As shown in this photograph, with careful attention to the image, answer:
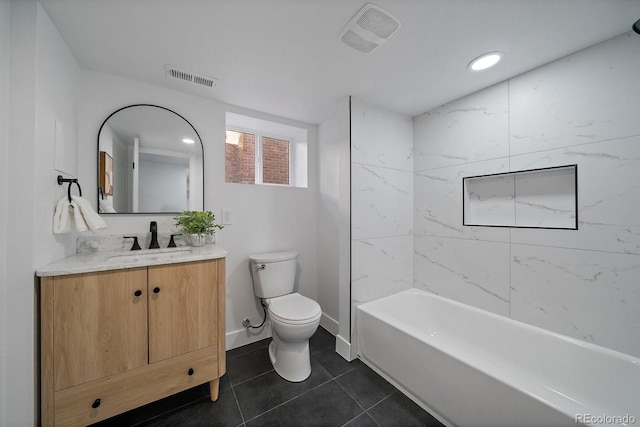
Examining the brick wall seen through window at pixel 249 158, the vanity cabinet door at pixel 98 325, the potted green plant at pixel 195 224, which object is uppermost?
the brick wall seen through window at pixel 249 158

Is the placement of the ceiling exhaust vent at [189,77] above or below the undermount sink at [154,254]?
above

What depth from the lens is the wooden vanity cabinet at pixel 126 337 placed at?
105 cm

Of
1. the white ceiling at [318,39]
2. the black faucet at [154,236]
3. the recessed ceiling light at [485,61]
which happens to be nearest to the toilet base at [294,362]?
the black faucet at [154,236]

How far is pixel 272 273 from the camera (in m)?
1.99

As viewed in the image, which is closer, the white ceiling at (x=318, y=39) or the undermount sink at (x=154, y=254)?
the white ceiling at (x=318, y=39)

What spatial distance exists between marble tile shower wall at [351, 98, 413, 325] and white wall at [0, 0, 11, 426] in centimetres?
184

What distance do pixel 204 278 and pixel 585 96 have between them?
2.51 m

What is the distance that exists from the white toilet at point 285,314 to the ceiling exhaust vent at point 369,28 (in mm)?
1636

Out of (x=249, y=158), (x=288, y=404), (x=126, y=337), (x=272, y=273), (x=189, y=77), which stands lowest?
(x=288, y=404)

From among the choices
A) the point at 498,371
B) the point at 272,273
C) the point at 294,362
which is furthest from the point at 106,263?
the point at 498,371

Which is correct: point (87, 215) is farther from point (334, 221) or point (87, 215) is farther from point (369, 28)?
point (369, 28)

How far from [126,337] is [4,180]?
874 mm

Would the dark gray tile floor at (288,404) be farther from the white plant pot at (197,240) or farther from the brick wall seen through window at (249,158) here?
the brick wall seen through window at (249,158)

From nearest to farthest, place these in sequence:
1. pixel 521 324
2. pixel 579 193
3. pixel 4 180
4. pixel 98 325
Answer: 1. pixel 4 180
2. pixel 98 325
3. pixel 579 193
4. pixel 521 324
